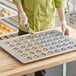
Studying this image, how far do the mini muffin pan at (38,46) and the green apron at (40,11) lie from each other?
25 centimetres

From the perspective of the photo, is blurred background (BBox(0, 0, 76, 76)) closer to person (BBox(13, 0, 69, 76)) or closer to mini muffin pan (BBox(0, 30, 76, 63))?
person (BBox(13, 0, 69, 76))

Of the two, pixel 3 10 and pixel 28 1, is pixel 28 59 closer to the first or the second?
pixel 28 1

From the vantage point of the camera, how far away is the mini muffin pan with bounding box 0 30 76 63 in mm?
2100

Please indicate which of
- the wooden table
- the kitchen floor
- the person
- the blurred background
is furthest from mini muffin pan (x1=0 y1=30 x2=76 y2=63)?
the blurred background

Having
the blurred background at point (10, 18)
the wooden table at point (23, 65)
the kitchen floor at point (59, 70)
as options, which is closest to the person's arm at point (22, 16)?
the wooden table at point (23, 65)

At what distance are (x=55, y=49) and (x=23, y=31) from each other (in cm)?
66

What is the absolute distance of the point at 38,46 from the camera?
2248 mm

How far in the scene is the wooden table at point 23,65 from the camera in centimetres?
194

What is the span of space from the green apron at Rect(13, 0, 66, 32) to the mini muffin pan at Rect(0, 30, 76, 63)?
0.81 feet

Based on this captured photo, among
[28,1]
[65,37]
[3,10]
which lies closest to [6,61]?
[65,37]

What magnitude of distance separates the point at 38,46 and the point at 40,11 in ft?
1.80

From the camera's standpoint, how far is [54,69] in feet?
8.66

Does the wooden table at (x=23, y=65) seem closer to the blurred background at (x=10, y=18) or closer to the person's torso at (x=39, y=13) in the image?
the person's torso at (x=39, y=13)

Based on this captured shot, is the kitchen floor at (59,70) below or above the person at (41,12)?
below
